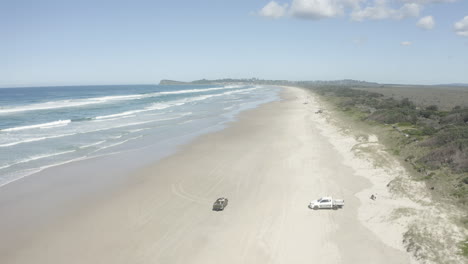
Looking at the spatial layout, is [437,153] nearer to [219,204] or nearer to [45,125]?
[219,204]

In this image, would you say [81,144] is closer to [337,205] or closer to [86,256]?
[86,256]

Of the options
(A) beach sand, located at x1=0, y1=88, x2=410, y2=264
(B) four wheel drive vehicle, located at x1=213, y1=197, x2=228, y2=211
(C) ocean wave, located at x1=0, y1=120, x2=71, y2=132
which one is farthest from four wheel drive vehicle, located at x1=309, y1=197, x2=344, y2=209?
(C) ocean wave, located at x1=0, y1=120, x2=71, y2=132

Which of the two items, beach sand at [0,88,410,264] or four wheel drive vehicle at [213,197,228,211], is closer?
beach sand at [0,88,410,264]

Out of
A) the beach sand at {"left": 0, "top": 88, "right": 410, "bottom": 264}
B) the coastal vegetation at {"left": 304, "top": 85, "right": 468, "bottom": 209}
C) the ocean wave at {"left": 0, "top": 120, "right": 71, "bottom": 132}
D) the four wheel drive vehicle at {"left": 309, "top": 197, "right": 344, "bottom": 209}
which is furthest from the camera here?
the ocean wave at {"left": 0, "top": 120, "right": 71, "bottom": 132}

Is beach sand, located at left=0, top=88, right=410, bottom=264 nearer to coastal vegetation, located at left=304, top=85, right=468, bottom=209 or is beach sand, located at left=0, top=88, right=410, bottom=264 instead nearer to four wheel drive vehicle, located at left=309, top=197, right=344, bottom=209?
four wheel drive vehicle, located at left=309, top=197, right=344, bottom=209

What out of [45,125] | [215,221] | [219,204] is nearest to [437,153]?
[219,204]

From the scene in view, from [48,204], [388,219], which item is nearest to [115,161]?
[48,204]
